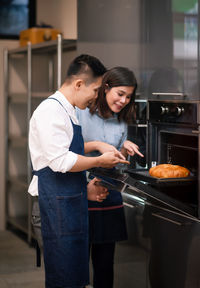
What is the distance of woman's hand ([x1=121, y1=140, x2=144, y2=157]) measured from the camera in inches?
105

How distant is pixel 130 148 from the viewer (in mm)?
2723

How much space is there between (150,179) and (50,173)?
0.47 metres

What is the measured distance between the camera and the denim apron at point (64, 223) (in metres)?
2.46

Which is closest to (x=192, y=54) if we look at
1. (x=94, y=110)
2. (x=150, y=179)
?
(x=150, y=179)

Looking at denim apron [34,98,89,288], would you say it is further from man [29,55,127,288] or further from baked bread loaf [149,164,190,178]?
baked bread loaf [149,164,190,178]

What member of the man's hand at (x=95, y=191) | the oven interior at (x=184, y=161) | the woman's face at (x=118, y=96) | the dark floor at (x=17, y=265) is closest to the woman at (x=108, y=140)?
the woman's face at (x=118, y=96)

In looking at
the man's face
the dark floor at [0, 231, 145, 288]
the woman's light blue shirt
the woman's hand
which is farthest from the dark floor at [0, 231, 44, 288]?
the man's face

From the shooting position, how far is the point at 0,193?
210 inches

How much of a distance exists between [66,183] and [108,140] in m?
0.53

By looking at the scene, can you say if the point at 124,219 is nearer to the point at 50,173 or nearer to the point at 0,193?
the point at 50,173

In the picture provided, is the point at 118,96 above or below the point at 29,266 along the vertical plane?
above

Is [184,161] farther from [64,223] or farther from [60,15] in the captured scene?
[60,15]

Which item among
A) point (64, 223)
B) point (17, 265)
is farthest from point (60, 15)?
point (64, 223)

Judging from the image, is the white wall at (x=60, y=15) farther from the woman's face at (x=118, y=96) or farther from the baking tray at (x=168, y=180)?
the baking tray at (x=168, y=180)
